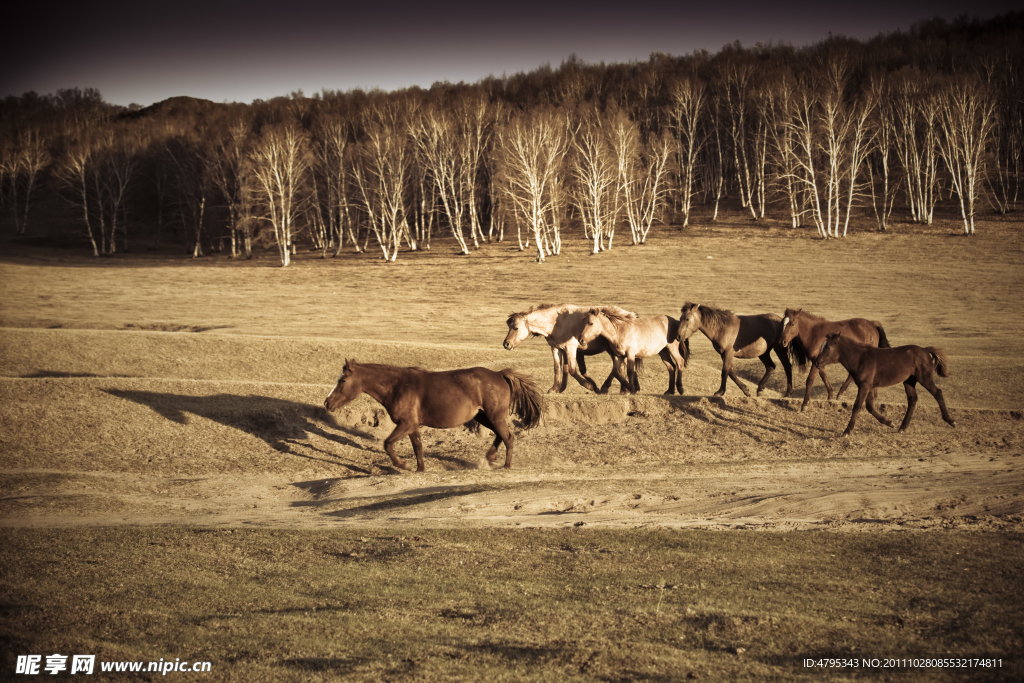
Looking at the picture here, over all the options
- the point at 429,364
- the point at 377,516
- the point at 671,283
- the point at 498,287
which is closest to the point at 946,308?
the point at 671,283

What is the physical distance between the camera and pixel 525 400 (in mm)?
14172

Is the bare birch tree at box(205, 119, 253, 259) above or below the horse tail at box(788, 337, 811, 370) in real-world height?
above

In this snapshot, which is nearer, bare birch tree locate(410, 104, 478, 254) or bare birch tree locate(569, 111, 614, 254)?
bare birch tree locate(569, 111, 614, 254)

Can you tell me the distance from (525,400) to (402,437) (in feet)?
8.07

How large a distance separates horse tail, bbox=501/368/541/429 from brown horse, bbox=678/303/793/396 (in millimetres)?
6557

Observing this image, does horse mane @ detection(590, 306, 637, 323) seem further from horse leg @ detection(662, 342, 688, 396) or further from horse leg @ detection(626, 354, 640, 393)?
horse leg @ detection(662, 342, 688, 396)

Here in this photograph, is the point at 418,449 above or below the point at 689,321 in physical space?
below

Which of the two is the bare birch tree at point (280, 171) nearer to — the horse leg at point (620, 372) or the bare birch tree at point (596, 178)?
the bare birch tree at point (596, 178)

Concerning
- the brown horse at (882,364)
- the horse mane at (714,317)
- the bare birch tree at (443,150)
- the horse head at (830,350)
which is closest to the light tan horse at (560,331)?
the horse mane at (714,317)

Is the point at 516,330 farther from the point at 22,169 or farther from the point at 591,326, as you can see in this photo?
the point at 22,169

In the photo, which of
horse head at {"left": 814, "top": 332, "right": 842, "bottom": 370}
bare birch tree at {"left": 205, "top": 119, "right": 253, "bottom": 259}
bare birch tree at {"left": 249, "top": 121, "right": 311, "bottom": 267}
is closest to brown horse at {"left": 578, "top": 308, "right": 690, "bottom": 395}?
horse head at {"left": 814, "top": 332, "right": 842, "bottom": 370}

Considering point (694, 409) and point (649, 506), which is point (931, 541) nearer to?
point (649, 506)

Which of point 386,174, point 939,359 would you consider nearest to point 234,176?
point 386,174

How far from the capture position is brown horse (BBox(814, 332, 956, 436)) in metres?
15.9
